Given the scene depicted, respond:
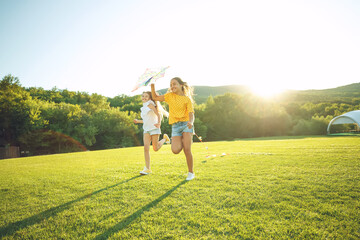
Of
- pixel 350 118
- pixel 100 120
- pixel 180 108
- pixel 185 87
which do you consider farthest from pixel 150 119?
pixel 350 118

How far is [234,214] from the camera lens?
264cm

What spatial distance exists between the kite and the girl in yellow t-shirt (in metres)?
0.29

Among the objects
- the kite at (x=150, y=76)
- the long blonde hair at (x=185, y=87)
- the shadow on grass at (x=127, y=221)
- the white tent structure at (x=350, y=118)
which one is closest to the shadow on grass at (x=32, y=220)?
the shadow on grass at (x=127, y=221)

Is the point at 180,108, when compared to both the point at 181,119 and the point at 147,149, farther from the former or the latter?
the point at 147,149

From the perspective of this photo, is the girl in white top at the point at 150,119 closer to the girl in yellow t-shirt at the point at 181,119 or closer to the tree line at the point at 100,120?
the girl in yellow t-shirt at the point at 181,119

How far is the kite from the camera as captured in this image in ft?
15.1

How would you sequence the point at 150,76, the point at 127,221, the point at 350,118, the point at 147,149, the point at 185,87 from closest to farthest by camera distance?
the point at 127,221, the point at 150,76, the point at 185,87, the point at 147,149, the point at 350,118

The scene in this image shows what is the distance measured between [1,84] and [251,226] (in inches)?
1617

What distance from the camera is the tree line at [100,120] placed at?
30141 mm

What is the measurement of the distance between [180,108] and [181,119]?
27 cm

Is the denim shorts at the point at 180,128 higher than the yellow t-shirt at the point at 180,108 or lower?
lower

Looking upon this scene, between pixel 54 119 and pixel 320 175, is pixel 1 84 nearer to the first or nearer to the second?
pixel 54 119

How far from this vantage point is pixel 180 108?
15.6 ft

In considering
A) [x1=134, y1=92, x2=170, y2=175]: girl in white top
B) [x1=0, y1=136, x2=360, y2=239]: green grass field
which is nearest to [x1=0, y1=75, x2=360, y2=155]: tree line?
[x1=134, y1=92, x2=170, y2=175]: girl in white top
